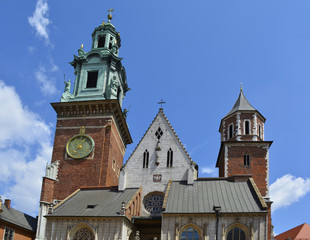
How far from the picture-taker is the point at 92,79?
56.0 meters

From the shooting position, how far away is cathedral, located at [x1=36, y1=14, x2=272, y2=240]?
36656 millimetres

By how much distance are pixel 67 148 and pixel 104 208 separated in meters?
13.4

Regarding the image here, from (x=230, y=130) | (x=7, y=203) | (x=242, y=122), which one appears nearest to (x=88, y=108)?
(x=7, y=203)

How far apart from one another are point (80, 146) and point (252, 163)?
20823 millimetres

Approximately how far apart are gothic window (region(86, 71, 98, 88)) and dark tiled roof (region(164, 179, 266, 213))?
19458mm

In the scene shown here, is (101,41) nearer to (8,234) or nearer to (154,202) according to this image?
(154,202)

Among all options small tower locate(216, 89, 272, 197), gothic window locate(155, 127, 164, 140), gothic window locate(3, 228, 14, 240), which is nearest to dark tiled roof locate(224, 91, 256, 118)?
small tower locate(216, 89, 272, 197)

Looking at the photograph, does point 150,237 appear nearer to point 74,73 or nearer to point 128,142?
point 128,142

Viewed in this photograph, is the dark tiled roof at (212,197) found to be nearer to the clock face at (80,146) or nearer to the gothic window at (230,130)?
the gothic window at (230,130)

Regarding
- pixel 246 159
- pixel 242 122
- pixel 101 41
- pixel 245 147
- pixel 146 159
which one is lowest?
pixel 146 159

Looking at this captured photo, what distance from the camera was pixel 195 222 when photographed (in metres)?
36.4

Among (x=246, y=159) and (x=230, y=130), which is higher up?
(x=230, y=130)

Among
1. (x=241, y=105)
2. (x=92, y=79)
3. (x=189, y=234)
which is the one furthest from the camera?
(x=92, y=79)

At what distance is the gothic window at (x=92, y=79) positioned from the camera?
5549 centimetres
